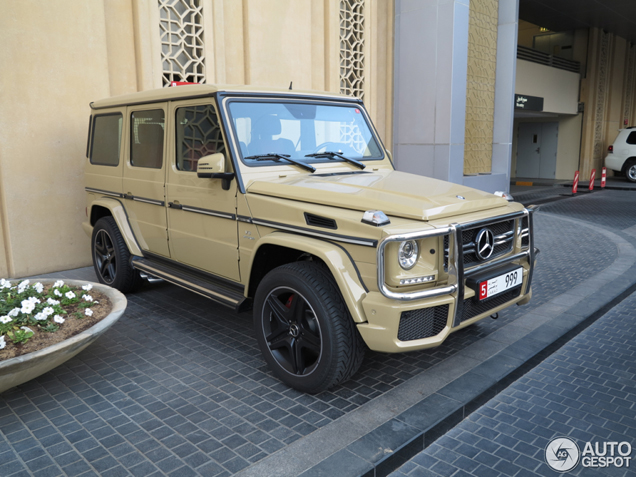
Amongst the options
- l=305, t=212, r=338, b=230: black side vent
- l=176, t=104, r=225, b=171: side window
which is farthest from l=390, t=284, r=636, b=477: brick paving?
l=176, t=104, r=225, b=171: side window

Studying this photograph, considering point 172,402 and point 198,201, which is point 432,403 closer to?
point 172,402

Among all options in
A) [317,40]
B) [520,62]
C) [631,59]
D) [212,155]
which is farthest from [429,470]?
[631,59]

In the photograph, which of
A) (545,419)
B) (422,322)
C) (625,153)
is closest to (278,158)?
(422,322)

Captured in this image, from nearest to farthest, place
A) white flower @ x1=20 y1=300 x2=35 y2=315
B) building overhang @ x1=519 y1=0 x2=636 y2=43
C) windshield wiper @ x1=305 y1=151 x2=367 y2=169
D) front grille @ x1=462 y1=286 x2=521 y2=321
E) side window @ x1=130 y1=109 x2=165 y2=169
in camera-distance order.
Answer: front grille @ x1=462 y1=286 x2=521 y2=321 < white flower @ x1=20 y1=300 x2=35 y2=315 < windshield wiper @ x1=305 y1=151 x2=367 y2=169 < side window @ x1=130 y1=109 x2=165 y2=169 < building overhang @ x1=519 y1=0 x2=636 y2=43

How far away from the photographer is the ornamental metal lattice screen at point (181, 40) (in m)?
7.68

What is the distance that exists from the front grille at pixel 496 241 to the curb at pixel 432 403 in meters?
0.89

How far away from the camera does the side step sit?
405 cm

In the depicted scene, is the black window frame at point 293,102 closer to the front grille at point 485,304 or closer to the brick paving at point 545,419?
the front grille at point 485,304

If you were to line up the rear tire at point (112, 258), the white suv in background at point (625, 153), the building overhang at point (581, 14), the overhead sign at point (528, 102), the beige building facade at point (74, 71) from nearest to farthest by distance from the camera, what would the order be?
the rear tire at point (112, 258), the beige building facade at point (74, 71), the building overhang at point (581, 14), the overhead sign at point (528, 102), the white suv in background at point (625, 153)

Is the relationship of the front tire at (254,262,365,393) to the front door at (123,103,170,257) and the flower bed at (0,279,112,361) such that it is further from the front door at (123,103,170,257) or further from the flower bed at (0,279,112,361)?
the front door at (123,103,170,257)

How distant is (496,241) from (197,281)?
251 cm

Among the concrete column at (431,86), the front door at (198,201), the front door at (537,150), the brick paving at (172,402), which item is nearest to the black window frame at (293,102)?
the front door at (198,201)

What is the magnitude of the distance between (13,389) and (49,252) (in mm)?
3685

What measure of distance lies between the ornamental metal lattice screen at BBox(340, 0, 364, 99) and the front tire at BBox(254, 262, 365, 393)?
26.4ft
